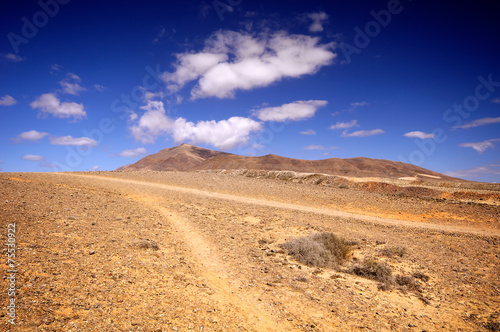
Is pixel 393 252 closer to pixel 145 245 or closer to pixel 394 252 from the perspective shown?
pixel 394 252

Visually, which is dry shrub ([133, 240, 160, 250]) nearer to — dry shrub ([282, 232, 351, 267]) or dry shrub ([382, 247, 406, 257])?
dry shrub ([282, 232, 351, 267])

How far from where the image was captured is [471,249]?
9031 millimetres

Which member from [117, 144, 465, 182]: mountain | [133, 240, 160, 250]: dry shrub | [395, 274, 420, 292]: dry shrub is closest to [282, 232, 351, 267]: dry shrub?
[395, 274, 420, 292]: dry shrub

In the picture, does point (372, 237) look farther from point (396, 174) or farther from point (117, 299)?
point (396, 174)

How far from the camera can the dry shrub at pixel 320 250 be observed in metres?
7.48

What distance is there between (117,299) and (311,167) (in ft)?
229

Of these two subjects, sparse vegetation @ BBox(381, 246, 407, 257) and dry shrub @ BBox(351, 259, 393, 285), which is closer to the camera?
dry shrub @ BBox(351, 259, 393, 285)

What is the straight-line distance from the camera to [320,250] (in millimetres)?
7820

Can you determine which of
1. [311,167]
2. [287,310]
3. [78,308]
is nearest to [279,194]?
[287,310]

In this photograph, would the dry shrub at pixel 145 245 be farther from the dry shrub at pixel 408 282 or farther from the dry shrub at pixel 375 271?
the dry shrub at pixel 408 282

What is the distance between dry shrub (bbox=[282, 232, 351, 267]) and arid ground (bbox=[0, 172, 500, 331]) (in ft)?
0.67

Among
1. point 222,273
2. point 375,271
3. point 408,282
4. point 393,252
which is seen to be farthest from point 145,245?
point 393,252

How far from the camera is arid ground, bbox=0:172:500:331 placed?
4.38 metres

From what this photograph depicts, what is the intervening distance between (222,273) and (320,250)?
127 inches
